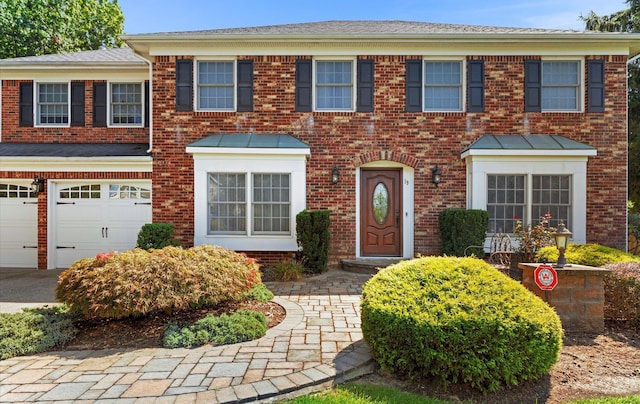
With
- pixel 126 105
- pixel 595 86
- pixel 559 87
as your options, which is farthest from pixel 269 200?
pixel 595 86

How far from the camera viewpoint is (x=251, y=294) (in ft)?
18.0

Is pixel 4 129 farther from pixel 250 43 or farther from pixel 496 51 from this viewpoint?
pixel 496 51

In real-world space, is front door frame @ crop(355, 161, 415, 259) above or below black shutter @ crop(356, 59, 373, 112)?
below

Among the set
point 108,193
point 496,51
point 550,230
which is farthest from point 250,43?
point 550,230

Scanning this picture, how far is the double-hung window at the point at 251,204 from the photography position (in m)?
8.30

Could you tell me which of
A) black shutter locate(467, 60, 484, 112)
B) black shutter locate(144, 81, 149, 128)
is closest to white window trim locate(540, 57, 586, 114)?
black shutter locate(467, 60, 484, 112)

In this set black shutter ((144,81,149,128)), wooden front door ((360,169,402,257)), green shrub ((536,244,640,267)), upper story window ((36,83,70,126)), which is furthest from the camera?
upper story window ((36,83,70,126))

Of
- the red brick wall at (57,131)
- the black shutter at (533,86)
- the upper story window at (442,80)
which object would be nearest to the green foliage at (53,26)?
the red brick wall at (57,131)

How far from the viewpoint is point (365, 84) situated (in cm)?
845

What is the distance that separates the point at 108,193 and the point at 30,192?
6.70ft

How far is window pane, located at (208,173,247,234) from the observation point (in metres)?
8.31

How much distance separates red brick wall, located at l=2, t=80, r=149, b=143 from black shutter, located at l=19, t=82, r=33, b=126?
0.10m

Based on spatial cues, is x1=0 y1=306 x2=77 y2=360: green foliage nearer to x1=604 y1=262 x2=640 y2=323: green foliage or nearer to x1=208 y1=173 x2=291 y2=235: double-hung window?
x1=208 y1=173 x2=291 y2=235: double-hung window

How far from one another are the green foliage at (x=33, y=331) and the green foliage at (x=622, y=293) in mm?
6791
